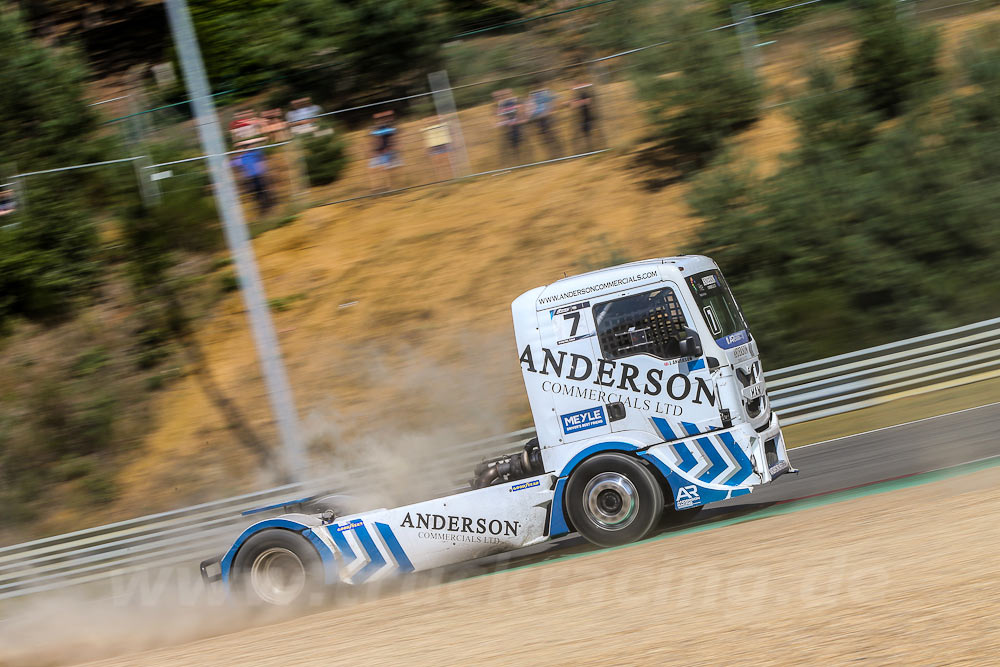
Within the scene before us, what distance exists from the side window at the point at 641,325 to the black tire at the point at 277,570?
339 cm

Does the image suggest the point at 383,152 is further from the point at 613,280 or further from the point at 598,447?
the point at 598,447

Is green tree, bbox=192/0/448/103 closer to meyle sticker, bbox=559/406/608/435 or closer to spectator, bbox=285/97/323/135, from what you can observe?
spectator, bbox=285/97/323/135

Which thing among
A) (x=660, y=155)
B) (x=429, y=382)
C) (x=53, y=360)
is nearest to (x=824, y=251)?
(x=660, y=155)

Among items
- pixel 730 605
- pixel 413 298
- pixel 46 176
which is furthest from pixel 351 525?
pixel 46 176

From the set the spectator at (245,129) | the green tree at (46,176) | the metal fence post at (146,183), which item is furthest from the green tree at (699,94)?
the green tree at (46,176)

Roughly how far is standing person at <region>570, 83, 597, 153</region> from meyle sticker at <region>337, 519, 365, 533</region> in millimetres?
14881

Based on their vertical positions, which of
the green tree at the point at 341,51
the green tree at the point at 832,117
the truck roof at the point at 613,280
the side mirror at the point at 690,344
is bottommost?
the side mirror at the point at 690,344

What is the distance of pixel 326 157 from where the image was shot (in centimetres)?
2444

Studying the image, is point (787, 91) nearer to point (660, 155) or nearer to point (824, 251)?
point (660, 155)

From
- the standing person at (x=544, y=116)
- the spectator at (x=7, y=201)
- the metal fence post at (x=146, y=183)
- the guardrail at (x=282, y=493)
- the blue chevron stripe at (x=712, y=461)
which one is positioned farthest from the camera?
the metal fence post at (x=146, y=183)

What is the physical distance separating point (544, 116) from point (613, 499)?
49.4 feet

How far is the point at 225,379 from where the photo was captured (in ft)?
69.9

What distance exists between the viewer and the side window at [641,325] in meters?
9.14

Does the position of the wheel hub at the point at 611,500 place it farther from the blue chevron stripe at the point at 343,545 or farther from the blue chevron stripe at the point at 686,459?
the blue chevron stripe at the point at 343,545
